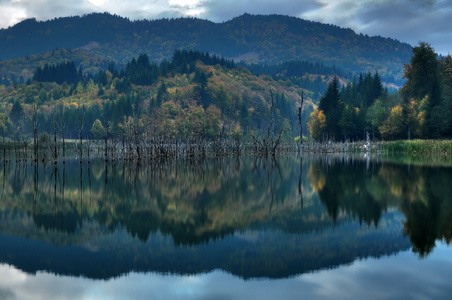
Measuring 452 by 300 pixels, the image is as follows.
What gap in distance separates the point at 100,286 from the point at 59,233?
192 inches

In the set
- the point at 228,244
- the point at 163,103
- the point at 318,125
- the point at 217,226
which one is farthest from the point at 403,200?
the point at 163,103

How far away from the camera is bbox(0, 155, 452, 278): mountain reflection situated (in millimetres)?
9945

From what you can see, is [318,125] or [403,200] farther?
[318,125]

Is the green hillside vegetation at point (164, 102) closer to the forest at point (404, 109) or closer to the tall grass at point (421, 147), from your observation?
the forest at point (404, 109)

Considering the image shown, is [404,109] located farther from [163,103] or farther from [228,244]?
[228,244]

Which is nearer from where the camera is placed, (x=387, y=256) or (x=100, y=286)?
(x=100, y=286)

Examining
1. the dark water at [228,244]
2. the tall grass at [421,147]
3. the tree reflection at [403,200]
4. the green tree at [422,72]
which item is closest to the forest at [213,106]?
the green tree at [422,72]

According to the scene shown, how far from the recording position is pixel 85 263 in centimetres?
992

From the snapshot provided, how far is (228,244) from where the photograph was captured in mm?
11156

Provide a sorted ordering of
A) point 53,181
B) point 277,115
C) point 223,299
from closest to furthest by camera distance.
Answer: point 223,299
point 53,181
point 277,115

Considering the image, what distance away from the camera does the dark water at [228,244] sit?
8.27 m

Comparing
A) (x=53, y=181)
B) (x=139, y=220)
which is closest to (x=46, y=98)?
(x=53, y=181)

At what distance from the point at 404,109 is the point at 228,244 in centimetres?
7004

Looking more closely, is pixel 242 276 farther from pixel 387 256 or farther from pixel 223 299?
pixel 387 256
